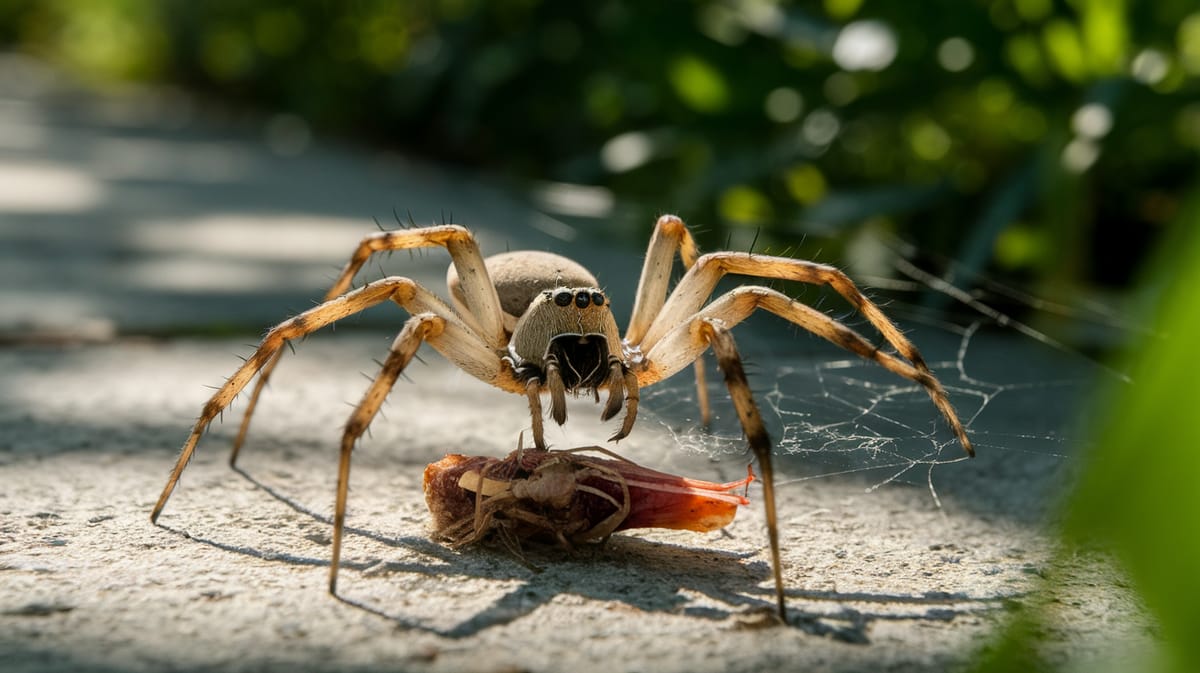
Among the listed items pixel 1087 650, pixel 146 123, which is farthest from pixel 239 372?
pixel 146 123

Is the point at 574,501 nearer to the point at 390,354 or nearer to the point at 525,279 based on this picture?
the point at 390,354

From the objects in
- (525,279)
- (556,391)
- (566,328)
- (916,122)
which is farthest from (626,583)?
(916,122)

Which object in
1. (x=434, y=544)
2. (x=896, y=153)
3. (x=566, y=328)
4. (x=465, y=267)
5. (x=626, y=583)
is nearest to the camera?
(x=626, y=583)

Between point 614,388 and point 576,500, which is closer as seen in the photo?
point 576,500

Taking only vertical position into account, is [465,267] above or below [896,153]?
below

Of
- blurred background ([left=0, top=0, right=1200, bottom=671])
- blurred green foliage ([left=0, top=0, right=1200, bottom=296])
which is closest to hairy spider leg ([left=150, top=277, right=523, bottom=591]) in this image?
blurred background ([left=0, top=0, right=1200, bottom=671])

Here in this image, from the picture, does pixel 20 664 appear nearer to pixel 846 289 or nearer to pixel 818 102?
pixel 846 289

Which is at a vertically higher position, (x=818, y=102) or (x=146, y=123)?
(x=146, y=123)
